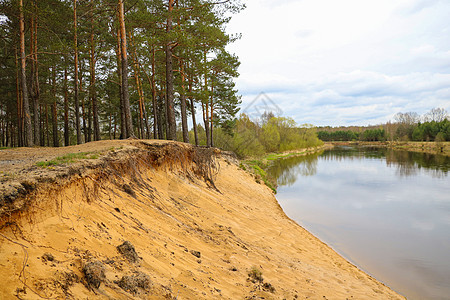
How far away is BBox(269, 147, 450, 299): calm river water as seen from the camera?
25.1 ft

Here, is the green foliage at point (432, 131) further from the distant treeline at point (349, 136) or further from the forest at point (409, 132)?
the distant treeline at point (349, 136)

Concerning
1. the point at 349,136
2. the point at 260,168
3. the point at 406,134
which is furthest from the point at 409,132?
the point at 260,168

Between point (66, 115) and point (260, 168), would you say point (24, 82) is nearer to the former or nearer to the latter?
point (66, 115)

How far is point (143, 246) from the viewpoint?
13.4 feet

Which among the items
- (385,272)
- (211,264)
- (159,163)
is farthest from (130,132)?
(385,272)

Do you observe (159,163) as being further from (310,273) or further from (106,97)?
(106,97)

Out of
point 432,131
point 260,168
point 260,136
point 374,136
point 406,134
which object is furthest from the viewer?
point 374,136

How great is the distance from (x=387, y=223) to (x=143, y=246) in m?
12.0

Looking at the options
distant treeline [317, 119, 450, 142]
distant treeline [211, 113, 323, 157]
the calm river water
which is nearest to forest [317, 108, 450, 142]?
distant treeline [317, 119, 450, 142]

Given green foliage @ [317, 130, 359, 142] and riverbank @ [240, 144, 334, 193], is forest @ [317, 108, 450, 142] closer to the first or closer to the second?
green foliage @ [317, 130, 359, 142]

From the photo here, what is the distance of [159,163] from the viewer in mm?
8047

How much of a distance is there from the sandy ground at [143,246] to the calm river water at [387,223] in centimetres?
172

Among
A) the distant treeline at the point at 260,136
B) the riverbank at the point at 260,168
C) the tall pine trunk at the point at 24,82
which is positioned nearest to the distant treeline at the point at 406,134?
the distant treeline at the point at 260,136

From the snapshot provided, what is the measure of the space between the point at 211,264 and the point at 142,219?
162 centimetres
